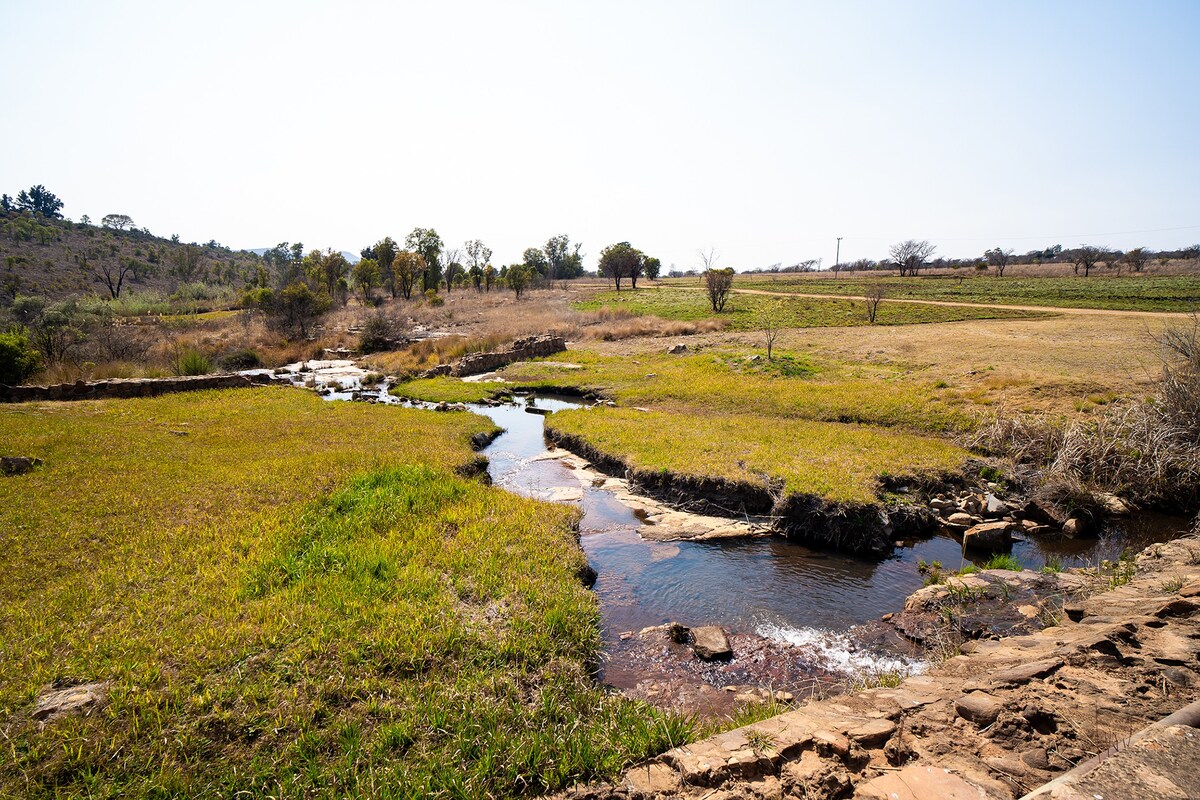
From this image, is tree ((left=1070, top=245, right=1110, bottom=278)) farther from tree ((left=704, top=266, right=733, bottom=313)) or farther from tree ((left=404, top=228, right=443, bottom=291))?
tree ((left=404, top=228, right=443, bottom=291))

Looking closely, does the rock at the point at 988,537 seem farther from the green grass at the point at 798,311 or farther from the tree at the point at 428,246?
the tree at the point at 428,246

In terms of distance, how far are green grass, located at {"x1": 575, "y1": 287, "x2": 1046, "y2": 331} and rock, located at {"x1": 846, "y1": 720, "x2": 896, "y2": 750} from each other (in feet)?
117

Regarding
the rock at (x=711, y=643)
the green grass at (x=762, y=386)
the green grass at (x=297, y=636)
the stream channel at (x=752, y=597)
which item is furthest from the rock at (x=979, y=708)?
the green grass at (x=762, y=386)

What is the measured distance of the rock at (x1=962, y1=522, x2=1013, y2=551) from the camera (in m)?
11.0

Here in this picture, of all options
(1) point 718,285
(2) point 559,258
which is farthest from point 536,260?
(1) point 718,285

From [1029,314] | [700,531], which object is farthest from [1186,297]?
[700,531]

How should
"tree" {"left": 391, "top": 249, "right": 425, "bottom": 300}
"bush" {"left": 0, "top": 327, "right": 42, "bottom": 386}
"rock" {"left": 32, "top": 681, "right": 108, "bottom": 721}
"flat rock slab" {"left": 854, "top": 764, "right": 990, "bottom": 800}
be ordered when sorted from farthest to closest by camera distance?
"tree" {"left": 391, "top": 249, "right": 425, "bottom": 300} < "bush" {"left": 0, "top": 327, "right": 42, "bottom": 386} < "rock" {"left": 32, "top": 681, "right": 108, "bottom": 721} < "flat rock slab" {"left": 854, "top": 764, "right": 990, "bottom": 800}

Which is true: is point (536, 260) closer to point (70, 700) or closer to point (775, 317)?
point (775, 317)

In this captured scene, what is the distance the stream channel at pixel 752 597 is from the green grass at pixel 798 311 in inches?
1139

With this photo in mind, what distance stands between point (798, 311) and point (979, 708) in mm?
53474

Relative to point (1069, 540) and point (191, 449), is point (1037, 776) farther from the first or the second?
point (191, 449)

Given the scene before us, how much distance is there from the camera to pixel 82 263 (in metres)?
71.6

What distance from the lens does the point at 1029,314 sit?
42.8 metres

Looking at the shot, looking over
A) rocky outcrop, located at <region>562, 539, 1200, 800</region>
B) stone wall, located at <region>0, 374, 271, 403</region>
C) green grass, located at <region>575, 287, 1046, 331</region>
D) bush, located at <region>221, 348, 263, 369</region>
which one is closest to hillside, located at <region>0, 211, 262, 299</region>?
bush, located at <region>221, 348, 263, 369</region>
